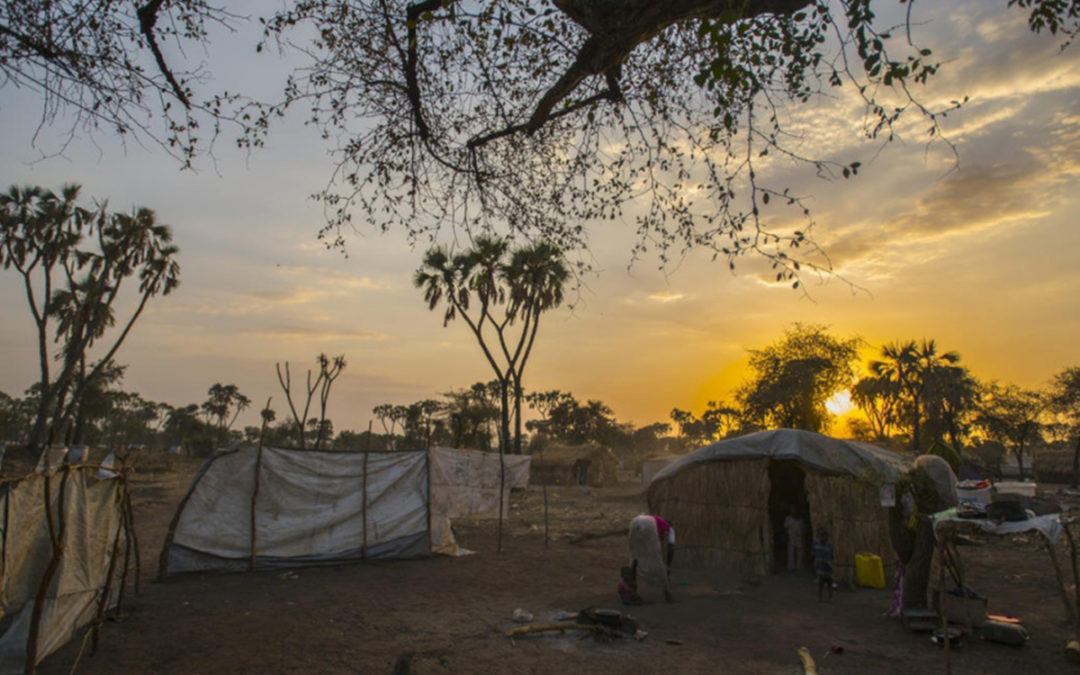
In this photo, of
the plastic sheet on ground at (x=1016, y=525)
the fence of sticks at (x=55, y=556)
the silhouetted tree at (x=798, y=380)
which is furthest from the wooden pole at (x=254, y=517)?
the silhouetted tree at (x=798, y=380)

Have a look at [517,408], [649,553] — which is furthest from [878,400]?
[649,553]

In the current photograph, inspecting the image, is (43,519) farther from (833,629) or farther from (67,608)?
(833,629)

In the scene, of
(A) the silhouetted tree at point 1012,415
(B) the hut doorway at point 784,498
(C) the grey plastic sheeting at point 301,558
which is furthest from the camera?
(A) the silhouetted tree at point 1012,415

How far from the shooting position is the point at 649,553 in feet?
31.2

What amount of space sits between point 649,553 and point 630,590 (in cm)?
63

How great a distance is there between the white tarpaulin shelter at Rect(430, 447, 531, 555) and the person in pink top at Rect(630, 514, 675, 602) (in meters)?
5.60

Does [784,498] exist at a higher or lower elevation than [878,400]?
lower

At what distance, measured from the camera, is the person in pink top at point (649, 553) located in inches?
370

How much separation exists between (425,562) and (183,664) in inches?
271

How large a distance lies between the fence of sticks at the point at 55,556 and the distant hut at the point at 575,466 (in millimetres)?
31824

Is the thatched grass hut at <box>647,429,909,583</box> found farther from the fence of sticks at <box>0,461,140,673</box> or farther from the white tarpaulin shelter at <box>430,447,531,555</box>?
the fence of sticks at <box>0,461,140,673</box>

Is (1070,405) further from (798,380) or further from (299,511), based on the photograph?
(299,511)

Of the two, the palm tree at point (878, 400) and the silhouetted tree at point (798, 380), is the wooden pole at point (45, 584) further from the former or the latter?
the palm tree at point (878, 400)

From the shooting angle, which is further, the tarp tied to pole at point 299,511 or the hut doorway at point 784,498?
the hut doorway at point 784,498
